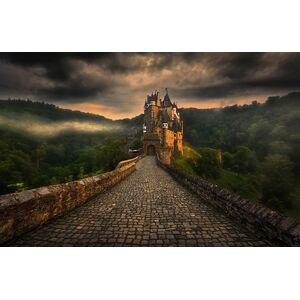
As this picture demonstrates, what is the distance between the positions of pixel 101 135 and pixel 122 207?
6704 centimetres

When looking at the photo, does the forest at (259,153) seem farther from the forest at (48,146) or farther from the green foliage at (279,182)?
the forest at (48,146)

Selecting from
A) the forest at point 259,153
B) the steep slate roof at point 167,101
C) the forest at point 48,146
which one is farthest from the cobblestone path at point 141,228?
the steep slate roof at point 167,101

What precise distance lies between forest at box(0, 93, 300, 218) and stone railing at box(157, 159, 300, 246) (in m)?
10.5

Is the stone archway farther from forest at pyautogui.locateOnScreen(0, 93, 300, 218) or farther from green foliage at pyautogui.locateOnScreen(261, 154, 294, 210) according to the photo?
green foliage at pyautogui.locateOnScreen(261, 154, 294, 210)

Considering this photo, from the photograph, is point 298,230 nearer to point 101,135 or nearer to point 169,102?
point 169,102

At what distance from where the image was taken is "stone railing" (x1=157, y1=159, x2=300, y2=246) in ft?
8.95

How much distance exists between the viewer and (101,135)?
69.3m

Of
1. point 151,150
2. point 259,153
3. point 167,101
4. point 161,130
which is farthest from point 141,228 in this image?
point 167,101

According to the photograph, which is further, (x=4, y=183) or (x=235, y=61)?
(x=4, y=183)

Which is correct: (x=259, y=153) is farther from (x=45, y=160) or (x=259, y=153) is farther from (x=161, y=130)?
(x=45, y=160)

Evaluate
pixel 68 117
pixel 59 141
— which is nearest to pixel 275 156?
pixel 68 117

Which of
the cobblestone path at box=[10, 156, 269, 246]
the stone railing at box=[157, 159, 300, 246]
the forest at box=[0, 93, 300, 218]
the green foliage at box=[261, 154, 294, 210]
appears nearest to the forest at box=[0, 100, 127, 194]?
the forest at box=[0, 93, 300, 218]

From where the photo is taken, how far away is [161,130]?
4612 cm

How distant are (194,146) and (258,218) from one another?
76.2 m
